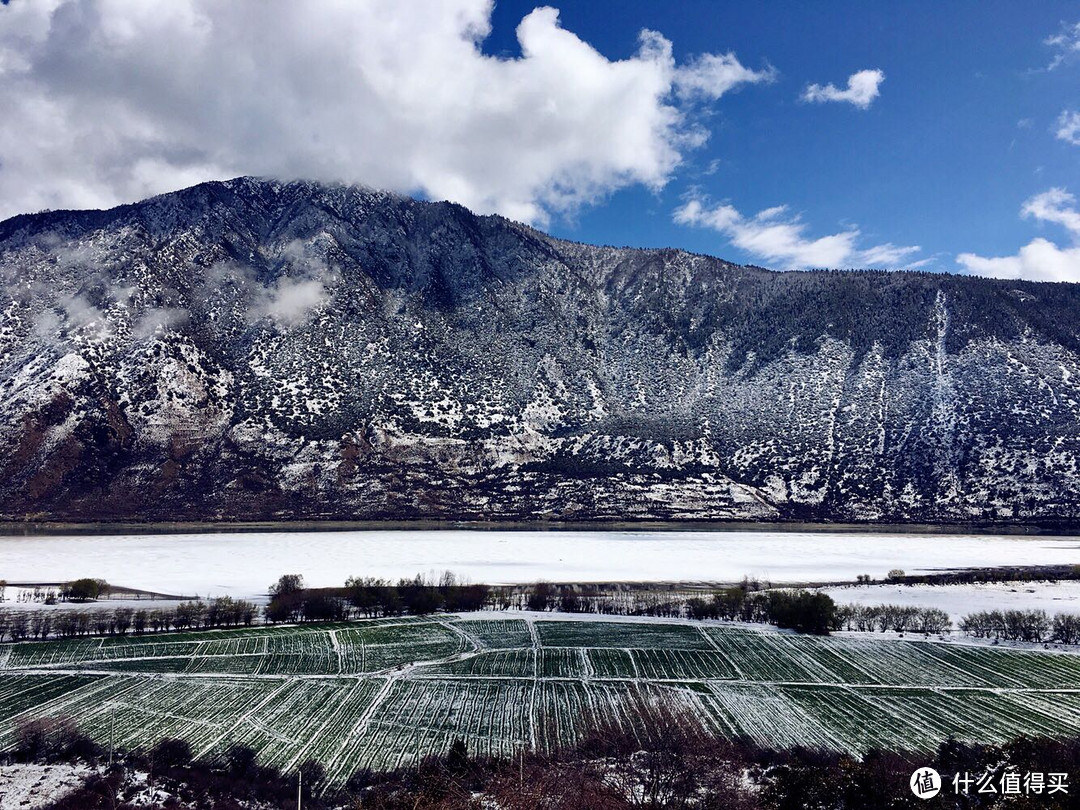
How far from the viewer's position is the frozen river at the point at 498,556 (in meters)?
102

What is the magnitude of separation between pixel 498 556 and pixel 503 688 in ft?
223

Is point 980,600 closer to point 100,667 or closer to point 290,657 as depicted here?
point 290,657

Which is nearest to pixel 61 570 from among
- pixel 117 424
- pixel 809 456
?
pixel 117 424

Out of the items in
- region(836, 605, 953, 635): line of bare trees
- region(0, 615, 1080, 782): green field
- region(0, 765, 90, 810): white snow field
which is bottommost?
region(0, 615, 1080, 782): green field

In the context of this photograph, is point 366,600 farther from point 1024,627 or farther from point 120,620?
point 1024,627

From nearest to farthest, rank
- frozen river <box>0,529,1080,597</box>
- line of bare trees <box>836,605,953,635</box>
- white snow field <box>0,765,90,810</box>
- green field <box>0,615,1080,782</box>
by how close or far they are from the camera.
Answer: white snow field <box>0,765,90,810</box>, green field <box>0,615,1080,782</box>, line of bare trees <box>836,605,953,635</box>, frozen river <box>0,529,1080,597</box>

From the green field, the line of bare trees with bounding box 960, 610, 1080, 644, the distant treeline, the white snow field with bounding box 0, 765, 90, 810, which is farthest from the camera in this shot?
the distant treeline

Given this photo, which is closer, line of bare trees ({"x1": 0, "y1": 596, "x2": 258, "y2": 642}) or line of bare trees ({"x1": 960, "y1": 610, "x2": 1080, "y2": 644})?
line of bare trees ({"x1": 960, "y1": 610, "x2": 1080, "y2": 644})

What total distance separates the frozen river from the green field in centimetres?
2810

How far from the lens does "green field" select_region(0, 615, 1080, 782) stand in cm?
4516

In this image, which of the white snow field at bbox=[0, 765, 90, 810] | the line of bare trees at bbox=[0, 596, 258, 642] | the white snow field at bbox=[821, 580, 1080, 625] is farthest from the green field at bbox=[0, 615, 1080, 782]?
the white snow field at bbox=[821, 580, 1080, 625]

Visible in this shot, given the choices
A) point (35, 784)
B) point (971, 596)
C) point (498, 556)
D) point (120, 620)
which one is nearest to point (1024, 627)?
point (971, 596)

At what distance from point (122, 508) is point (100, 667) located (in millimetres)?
133340

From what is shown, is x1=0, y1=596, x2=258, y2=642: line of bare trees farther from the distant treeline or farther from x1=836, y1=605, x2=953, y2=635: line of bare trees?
x1=836, y1=605, x2=953, y2=635: line of bare trees
